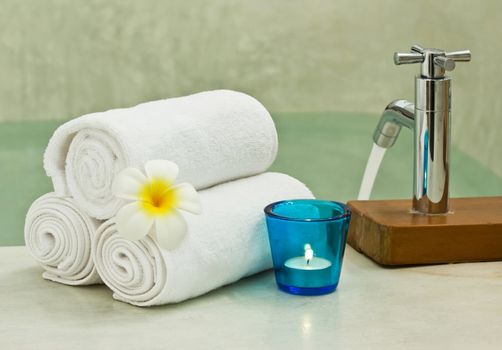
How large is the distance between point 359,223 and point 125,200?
31 centimetres

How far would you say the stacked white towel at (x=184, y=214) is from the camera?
0.77 meters

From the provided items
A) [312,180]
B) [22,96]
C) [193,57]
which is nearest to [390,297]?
[312,180]

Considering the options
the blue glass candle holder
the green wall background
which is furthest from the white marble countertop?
the green wall background

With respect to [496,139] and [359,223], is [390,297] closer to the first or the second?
[359,223]

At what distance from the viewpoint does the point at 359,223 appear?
3.20 ft

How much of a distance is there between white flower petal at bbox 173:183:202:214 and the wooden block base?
9.6 inches

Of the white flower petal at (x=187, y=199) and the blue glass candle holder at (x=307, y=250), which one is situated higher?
the white flower petal at (x=187, y=199)

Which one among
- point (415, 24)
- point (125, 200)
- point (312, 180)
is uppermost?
point (415, 24)

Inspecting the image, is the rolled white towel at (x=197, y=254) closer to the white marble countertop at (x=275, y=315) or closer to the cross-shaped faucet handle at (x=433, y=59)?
the white marble countertop at (x=275, y=315)

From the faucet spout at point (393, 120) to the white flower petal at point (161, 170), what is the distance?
0.35m

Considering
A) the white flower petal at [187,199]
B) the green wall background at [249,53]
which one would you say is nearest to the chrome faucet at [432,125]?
the white flower petal at [187,199]

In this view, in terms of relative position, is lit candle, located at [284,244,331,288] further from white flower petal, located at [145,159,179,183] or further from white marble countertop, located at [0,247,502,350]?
white flower petal, located at [145,159,179,183]

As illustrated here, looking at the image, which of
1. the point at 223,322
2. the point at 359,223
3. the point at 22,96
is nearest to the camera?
the point at 223,322

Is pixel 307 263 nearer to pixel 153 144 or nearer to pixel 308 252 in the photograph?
pixel 308 252
